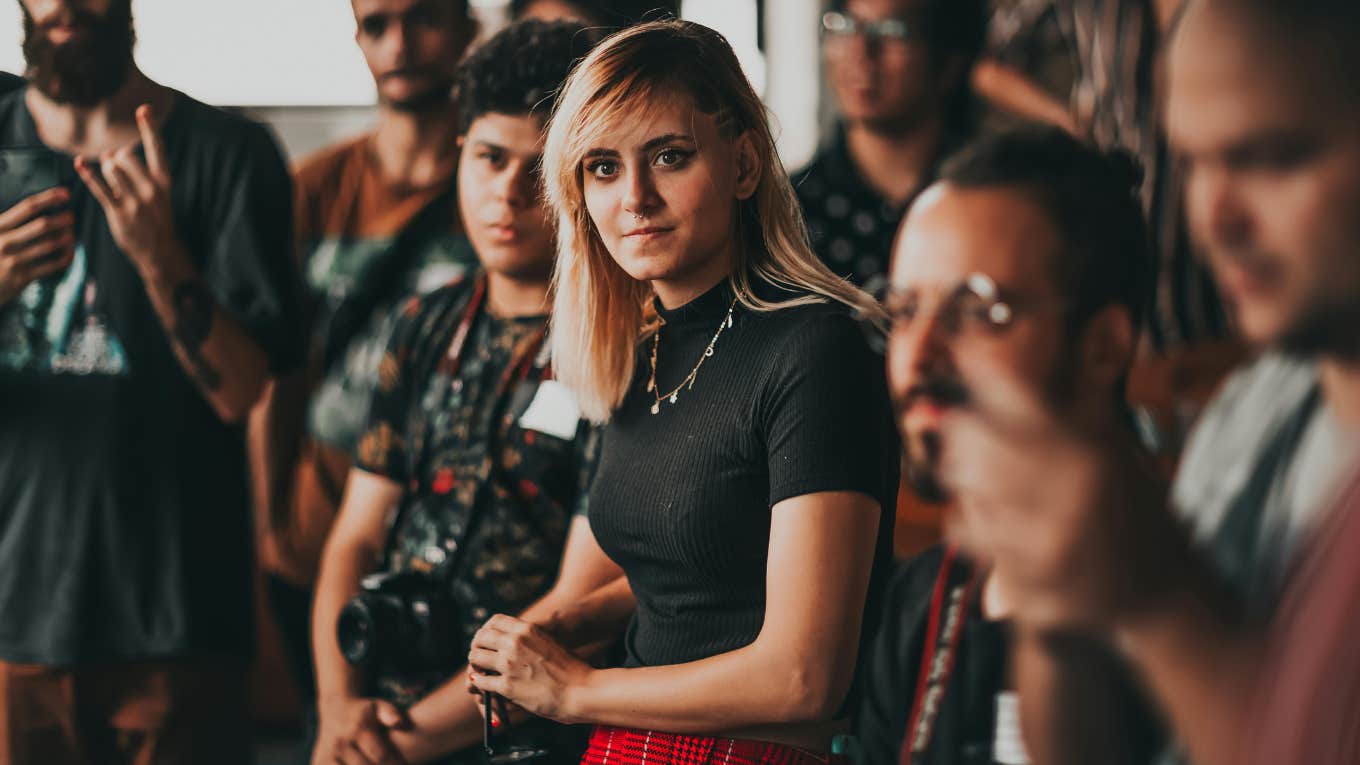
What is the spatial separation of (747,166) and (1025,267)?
548 mm

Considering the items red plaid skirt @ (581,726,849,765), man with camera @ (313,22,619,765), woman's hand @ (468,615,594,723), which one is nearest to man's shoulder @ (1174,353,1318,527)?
red plaid skirt @ (581,726,849,765)

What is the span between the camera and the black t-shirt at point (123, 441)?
195cm

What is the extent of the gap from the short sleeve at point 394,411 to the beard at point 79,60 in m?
0.60

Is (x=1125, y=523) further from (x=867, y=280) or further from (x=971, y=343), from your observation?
(x=867, y=280)

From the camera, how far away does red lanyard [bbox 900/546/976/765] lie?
1.13m

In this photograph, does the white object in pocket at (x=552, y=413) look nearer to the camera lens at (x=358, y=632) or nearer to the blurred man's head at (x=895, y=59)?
the camera lens at (x=358, y=632)

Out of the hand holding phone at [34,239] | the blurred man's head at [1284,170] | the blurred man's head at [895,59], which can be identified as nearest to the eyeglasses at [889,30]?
the blurred man's head at [895,59]

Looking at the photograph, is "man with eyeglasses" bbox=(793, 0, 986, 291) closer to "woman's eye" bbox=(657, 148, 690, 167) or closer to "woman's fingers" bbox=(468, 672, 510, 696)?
"woman's eye" bbox=(657, 148, 690, 167)

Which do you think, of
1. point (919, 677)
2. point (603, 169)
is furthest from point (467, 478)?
point (919, 677)

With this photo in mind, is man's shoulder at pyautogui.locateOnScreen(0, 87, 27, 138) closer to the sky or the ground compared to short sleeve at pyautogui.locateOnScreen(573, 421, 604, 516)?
closer to the sky

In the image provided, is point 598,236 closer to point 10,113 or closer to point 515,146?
point 515,146

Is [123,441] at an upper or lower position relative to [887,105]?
lower

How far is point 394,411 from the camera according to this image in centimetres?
190

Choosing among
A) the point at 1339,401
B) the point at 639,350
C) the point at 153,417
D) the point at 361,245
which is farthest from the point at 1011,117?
the point at 1339,401
